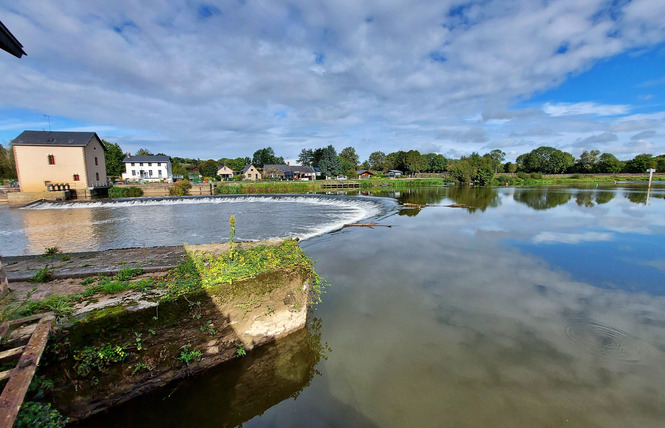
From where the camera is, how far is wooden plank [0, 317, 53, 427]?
2125 mm

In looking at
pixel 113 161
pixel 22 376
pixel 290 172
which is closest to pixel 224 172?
pixel 290 172

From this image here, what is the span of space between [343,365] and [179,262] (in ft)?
12.8

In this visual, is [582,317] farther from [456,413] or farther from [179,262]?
[179,262]

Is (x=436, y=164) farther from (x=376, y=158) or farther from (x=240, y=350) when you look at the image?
Answer: (x=240, y=350)

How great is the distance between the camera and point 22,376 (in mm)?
2451

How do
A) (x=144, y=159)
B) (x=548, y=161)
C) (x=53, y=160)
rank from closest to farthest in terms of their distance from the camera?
(x=53, y=160) < (x=144, y=159) < (x=548, y=161)

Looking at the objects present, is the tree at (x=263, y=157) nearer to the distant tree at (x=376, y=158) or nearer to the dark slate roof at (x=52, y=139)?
the distant tree at (x=376, y=158)

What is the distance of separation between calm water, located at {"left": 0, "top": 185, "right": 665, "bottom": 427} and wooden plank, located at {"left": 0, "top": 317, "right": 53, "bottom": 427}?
3.93 ft

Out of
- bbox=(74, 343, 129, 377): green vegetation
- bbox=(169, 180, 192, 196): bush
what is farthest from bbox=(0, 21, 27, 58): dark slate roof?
bbox=(169, 180, 192, 196): bush

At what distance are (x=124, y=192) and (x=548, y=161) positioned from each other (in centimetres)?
11747

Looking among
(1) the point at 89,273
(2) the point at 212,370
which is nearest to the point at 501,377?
(2) the point at 212,370

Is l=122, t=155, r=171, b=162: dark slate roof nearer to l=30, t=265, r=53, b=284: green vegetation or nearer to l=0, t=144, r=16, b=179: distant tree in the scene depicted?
l=0, t=144, r=16, b=179: distant tree

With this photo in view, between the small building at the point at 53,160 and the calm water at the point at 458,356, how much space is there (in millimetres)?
44965

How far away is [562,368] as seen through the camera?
4.34m
